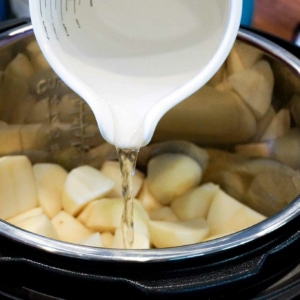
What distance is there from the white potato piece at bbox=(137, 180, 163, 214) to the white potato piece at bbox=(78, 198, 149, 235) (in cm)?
6

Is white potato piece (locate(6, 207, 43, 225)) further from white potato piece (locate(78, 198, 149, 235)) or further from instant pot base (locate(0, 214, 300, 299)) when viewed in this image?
instant pot base (locate(0, 214, 300, 299))

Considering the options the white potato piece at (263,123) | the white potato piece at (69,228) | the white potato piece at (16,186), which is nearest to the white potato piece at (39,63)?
the white potato piece at (16,186)

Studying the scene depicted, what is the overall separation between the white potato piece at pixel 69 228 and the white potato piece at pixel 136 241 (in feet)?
0.18

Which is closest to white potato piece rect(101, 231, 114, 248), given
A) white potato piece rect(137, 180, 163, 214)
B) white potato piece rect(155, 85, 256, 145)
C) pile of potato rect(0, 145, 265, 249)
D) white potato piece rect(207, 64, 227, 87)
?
pile of potato rect(0, 145, 265, 249)

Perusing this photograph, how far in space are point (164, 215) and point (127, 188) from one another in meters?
0.17

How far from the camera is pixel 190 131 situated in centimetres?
85

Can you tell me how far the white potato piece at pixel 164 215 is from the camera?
839 millimetres

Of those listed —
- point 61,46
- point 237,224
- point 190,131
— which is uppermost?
point 61,46

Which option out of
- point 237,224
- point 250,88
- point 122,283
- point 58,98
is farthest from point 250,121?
point 122,283

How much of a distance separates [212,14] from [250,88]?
203mm

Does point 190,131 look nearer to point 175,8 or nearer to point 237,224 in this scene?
point 237,224

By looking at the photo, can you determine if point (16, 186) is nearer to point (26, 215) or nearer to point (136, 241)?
point (26, 215)

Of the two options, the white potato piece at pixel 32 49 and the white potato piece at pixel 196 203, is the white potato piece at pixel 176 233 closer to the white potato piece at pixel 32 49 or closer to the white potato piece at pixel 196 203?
the white potato piece at pixel 196 203

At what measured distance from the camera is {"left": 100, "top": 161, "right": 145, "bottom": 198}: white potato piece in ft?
2.88
